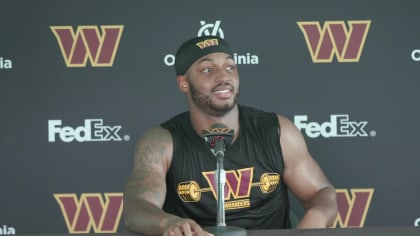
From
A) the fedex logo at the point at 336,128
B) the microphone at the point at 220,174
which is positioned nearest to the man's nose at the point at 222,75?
the microphone at the point at 220,174

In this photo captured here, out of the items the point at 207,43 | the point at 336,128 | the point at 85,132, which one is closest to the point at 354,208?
the point at 336,128

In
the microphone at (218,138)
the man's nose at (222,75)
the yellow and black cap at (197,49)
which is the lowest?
the microphone at (218,138)

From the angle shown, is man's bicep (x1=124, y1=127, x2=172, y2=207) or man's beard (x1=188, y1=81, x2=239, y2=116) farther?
man's beard (x1=188, y1=81, x2=239, y2=116)

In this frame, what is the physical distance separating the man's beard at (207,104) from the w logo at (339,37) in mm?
824

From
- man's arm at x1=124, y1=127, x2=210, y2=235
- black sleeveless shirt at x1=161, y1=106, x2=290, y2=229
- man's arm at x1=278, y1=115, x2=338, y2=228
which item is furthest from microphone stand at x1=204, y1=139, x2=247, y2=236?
man's arm at x1=278, y1=115, x2=338, y2=228

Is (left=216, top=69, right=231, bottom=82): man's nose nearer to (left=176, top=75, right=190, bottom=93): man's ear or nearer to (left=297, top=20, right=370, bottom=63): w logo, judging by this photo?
(left=176, top=75, right=190, bottom=93): man's ear

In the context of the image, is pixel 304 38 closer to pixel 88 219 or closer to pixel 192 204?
pixel 192 204

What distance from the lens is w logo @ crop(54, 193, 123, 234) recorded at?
10.8 feet

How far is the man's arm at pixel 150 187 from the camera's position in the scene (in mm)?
2057

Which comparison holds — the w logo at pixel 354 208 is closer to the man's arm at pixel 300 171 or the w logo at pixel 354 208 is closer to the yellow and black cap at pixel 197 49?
the man's arm at pixel 300 171

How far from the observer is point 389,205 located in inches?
128

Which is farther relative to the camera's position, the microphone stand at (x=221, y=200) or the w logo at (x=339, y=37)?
the w logo at (x=339, y=37)

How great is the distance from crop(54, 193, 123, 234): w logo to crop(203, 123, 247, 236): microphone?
1554 millimetres

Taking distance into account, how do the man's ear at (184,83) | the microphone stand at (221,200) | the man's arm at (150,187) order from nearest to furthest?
the microphone stand at (221,200) < the man's arm at (150,187) < the man's ear at (184,83)
